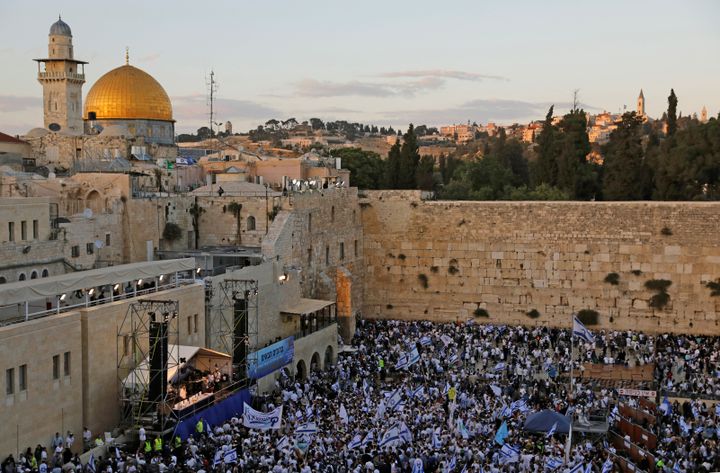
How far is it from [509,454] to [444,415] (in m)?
3.41

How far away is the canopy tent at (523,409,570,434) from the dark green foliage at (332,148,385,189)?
100 feet

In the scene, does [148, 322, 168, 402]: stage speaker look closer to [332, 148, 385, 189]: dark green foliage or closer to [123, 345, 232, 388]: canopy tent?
[123, 345, 232, 388]: canopy tent

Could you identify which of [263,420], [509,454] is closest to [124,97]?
[263,420]

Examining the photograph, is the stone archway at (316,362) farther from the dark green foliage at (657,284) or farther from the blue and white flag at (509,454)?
the dark green foliage at (657,284)

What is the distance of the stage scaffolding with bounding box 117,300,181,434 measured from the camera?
18.8 meters

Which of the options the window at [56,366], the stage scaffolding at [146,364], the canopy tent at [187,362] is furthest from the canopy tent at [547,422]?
the window at [56,366]

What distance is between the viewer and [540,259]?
109ft

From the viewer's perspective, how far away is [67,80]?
156 ft

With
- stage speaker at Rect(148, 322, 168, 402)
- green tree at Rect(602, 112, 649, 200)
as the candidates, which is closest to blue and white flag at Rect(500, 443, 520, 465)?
stage speaker at Rect(148, 322, 168, 402)

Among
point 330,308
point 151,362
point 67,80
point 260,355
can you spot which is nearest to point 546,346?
point 330,308

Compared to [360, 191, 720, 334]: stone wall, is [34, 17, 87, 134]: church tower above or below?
above

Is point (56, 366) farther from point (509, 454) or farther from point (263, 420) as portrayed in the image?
point (509, 454)

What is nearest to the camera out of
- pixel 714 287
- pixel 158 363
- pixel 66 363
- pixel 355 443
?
pixel 66 363

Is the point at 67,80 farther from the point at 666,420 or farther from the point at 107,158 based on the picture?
the point at 666,420
